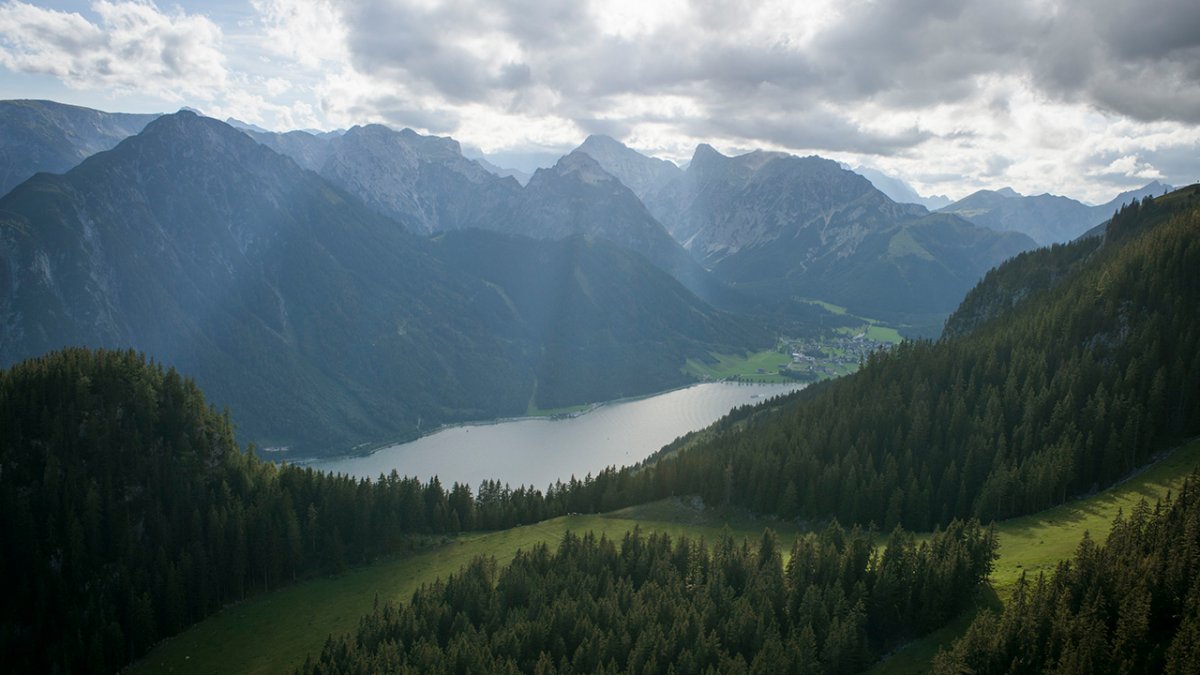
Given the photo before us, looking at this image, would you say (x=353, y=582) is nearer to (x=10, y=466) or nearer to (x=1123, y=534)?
(x=10, y=466)

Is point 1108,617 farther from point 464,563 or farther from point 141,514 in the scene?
point 141,514

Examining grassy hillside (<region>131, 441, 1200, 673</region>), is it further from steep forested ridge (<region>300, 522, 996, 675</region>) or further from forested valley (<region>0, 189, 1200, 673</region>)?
steep forested ridge (<region>300, 522, 996, 675</region>)

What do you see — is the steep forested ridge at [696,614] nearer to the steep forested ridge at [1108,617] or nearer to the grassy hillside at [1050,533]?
the grassy hillside at [1050,533]

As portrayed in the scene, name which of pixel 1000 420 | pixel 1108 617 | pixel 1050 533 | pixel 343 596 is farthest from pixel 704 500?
pixel 1108 617

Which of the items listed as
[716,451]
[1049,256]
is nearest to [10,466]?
[716,451]

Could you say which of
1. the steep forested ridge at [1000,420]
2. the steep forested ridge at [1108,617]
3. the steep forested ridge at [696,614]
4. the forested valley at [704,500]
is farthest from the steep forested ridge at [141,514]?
the steep forested ridge at [1108,617]
